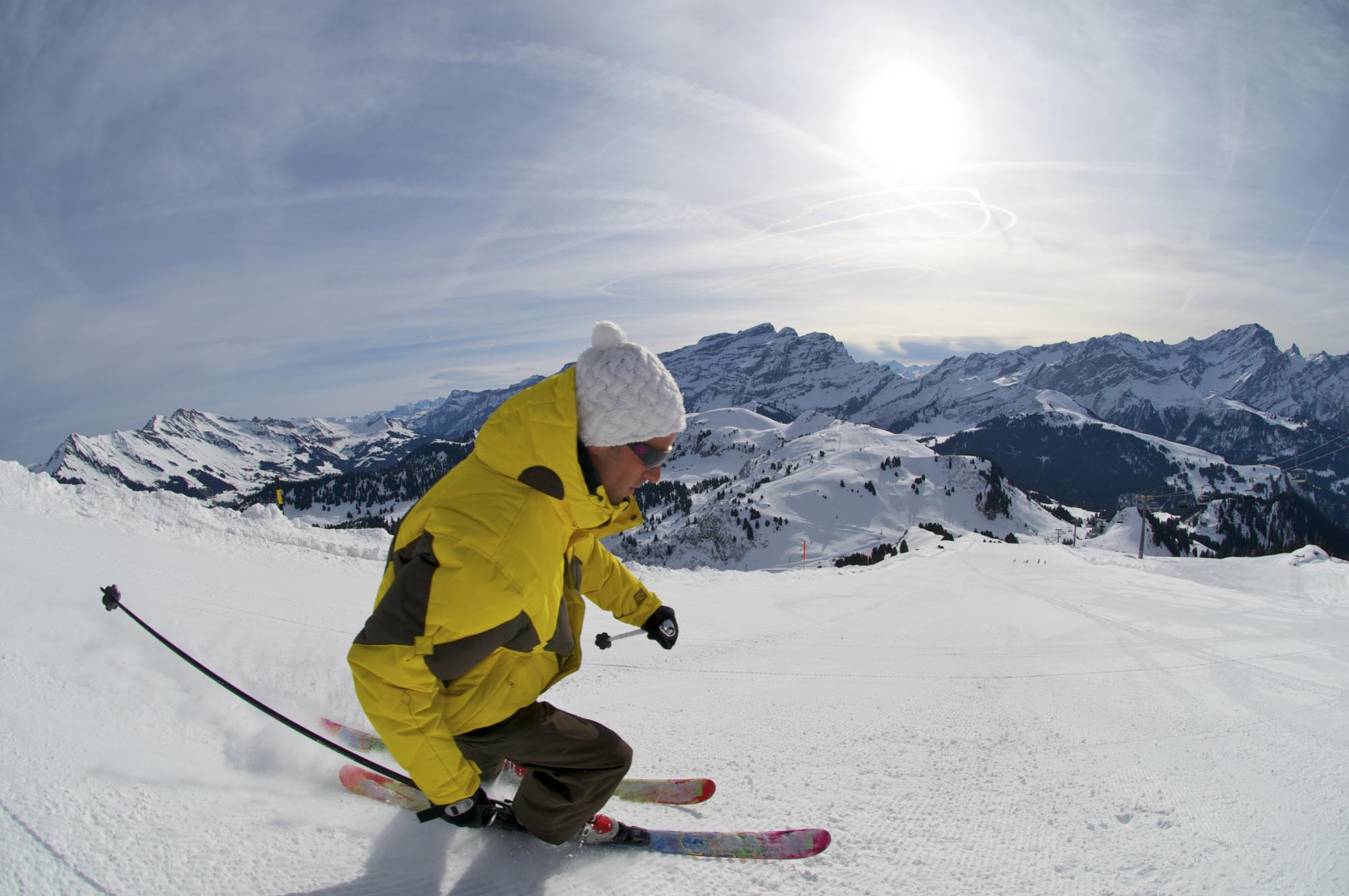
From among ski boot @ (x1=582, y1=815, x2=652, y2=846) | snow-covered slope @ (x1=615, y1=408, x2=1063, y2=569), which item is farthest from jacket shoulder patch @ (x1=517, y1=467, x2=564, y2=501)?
snow-covered slope @ (x1=615, y1=408, x2=1063, y2=569)

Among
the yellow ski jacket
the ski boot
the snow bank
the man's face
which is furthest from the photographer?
the snow bank

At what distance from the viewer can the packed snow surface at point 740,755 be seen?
263cm

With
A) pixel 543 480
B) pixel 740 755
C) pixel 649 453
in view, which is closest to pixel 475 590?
pixel 543 480

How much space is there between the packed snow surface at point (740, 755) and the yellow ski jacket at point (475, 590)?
792 mm

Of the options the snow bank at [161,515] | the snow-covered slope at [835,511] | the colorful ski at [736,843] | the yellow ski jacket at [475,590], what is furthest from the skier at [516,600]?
the snow-covered slope at [835,511]

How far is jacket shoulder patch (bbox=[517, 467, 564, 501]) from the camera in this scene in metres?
2.55

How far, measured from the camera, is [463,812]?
2.54m

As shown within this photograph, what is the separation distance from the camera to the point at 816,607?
10320 millimetres

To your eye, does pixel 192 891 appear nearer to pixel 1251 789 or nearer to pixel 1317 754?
pixel 1251 789

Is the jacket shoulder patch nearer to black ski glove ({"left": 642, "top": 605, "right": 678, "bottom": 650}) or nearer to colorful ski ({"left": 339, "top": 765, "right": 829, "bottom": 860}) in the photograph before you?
black ski glove ({"left": 642, "top": 605, "right": 678, "bottom": 650})

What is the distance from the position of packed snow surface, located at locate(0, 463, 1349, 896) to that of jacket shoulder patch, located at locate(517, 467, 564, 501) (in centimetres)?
181

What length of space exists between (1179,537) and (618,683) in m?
135

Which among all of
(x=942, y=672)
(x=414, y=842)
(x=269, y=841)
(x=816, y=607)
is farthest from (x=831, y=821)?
(x=816, y=607)

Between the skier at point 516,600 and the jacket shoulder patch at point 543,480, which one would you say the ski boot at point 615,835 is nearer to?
the skier at point 516,600
